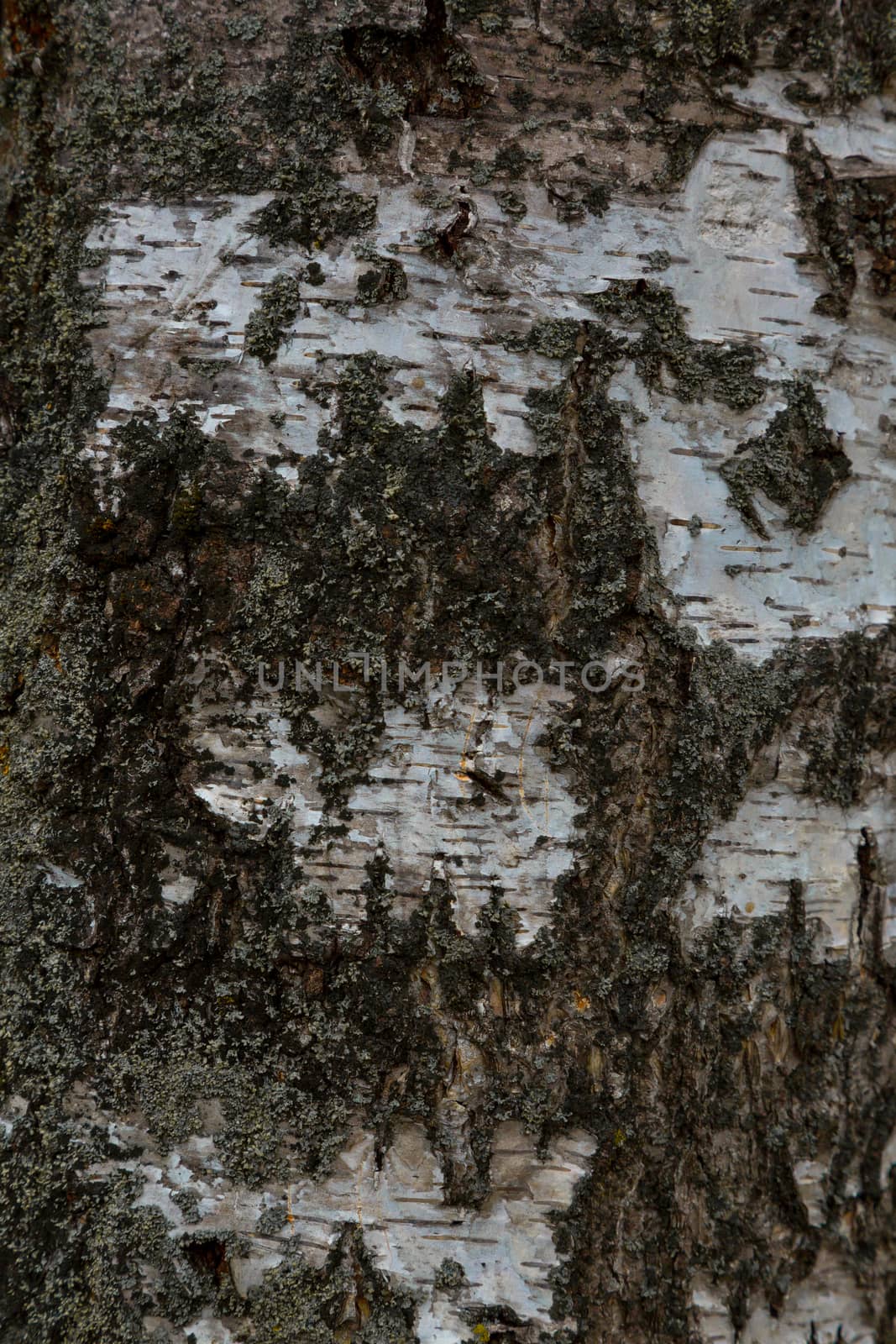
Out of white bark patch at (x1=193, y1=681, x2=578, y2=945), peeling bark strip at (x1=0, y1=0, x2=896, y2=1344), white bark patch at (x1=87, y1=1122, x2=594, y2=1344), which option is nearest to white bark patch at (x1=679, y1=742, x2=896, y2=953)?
peeling bark strip at (x1=0, y1=0, x2=896, y2=1344)

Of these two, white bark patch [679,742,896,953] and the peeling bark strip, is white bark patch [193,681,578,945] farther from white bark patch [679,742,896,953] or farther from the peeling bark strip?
white bark patch [679,742,896,953]

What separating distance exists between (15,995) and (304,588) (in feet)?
3.12

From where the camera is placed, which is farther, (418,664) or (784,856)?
(784,856)

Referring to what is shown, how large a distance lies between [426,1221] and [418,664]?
3.28ft

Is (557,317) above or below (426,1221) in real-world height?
above

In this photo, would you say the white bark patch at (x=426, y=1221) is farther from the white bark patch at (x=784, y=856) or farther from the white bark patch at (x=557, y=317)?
the white bark patch at (x=557, y=317)

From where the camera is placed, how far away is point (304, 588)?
1.51 m

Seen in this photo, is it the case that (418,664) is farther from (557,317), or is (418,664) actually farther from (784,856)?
(784,856)

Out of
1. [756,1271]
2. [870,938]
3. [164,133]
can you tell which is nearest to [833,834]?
[870,938]

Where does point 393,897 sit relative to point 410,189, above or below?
below

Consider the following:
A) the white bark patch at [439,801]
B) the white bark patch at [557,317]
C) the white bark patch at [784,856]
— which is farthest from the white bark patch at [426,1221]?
the white bark patch at [557,317]

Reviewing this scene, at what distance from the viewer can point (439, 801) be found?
5.00ft

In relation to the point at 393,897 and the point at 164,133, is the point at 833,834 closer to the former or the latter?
the point at 393,897

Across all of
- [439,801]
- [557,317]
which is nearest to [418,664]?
[439,801]
